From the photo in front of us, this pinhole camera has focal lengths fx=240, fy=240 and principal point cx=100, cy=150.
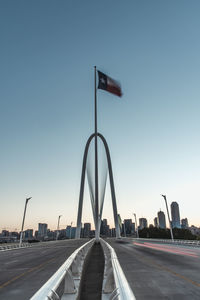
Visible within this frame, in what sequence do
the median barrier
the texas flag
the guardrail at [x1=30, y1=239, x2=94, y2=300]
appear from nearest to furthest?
the median barrier
the guardrail at [x1=30, y1=239, x2=94, y2=300]
the texas flag

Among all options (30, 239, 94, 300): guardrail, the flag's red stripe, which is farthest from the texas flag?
(30, 239, 94, 300): guardrail

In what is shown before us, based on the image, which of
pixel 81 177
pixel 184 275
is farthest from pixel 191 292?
pixel 81 177

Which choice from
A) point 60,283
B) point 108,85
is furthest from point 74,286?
point 108,85

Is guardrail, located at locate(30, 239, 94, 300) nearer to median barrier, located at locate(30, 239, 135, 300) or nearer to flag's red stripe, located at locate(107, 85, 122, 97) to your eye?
median barrier, located at locate(30, 239, 135, 300)

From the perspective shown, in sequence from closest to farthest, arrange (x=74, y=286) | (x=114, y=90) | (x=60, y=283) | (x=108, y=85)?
(x=60, y=283) → (x=74, y=286) → (x=108, y=85) → (x=114, y=90)

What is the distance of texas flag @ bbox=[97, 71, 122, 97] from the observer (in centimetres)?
4441

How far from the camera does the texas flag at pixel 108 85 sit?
146 feet

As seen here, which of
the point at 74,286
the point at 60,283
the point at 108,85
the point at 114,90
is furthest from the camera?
the point at 114,90

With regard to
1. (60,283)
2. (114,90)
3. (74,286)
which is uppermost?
(114,90)

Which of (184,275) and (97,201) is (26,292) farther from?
(97,201)

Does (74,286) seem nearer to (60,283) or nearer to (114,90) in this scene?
(60,283)

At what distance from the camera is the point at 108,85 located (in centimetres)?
4472

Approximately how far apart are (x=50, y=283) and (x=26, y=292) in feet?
15.9

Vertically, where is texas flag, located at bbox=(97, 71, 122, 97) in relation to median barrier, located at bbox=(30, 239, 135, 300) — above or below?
above
